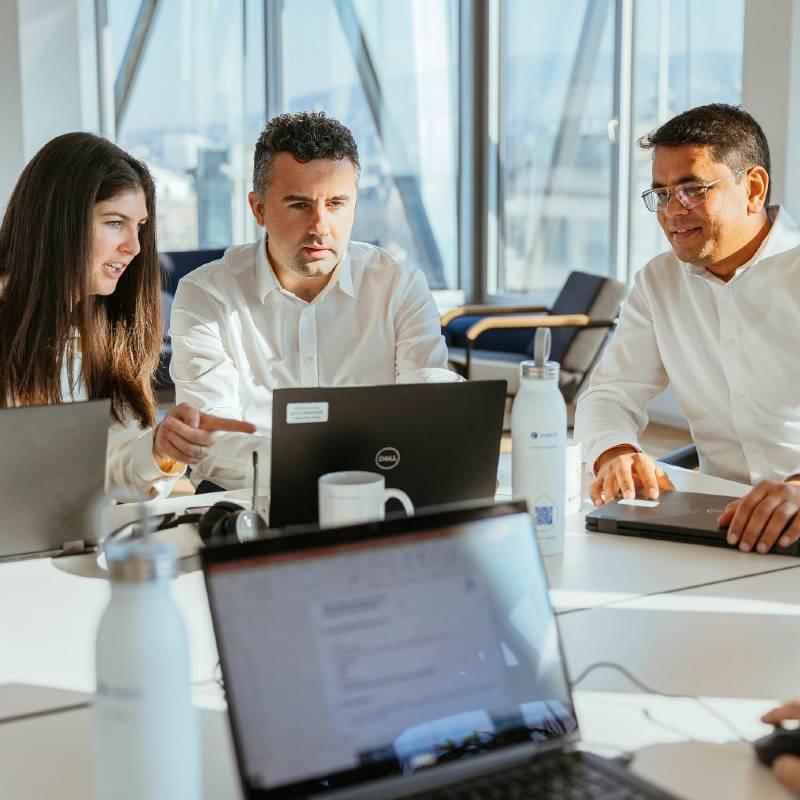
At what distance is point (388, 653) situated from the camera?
0.88 m

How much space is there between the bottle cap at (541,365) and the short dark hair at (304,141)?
3.62 feet

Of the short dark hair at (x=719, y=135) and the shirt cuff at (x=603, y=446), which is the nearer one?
the shirt cuff at (x=603, y=446)

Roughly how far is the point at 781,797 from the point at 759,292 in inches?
64.8

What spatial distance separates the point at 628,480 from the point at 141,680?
1.27 m

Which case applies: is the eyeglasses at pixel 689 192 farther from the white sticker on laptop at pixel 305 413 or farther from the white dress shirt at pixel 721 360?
the white sticker on laptop at pixel 305 413

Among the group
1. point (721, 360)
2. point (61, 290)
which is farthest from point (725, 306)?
point (61, 290)

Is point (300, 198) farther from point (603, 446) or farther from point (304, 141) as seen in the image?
point (603, 446)

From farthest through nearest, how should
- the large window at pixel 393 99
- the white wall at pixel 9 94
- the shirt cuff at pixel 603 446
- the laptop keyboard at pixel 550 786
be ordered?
the large window at pixel 393 99
the white wall at pixel 9 94
the shirt cuff at pixel 603 446
the laptop keyboard at pixel 550 786

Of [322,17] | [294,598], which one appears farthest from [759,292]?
[322,17]

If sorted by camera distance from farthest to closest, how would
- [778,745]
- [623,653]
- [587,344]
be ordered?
[587,344]
[623,653]
[778,745]

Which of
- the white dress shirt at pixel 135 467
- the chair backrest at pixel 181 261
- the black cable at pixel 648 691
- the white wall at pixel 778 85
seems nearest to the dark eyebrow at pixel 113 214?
the white dress shirt at pixel 135 467

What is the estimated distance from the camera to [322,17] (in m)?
7.28

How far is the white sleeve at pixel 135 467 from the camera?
6.35 ft

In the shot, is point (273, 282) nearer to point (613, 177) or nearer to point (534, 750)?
point (534, 750)
